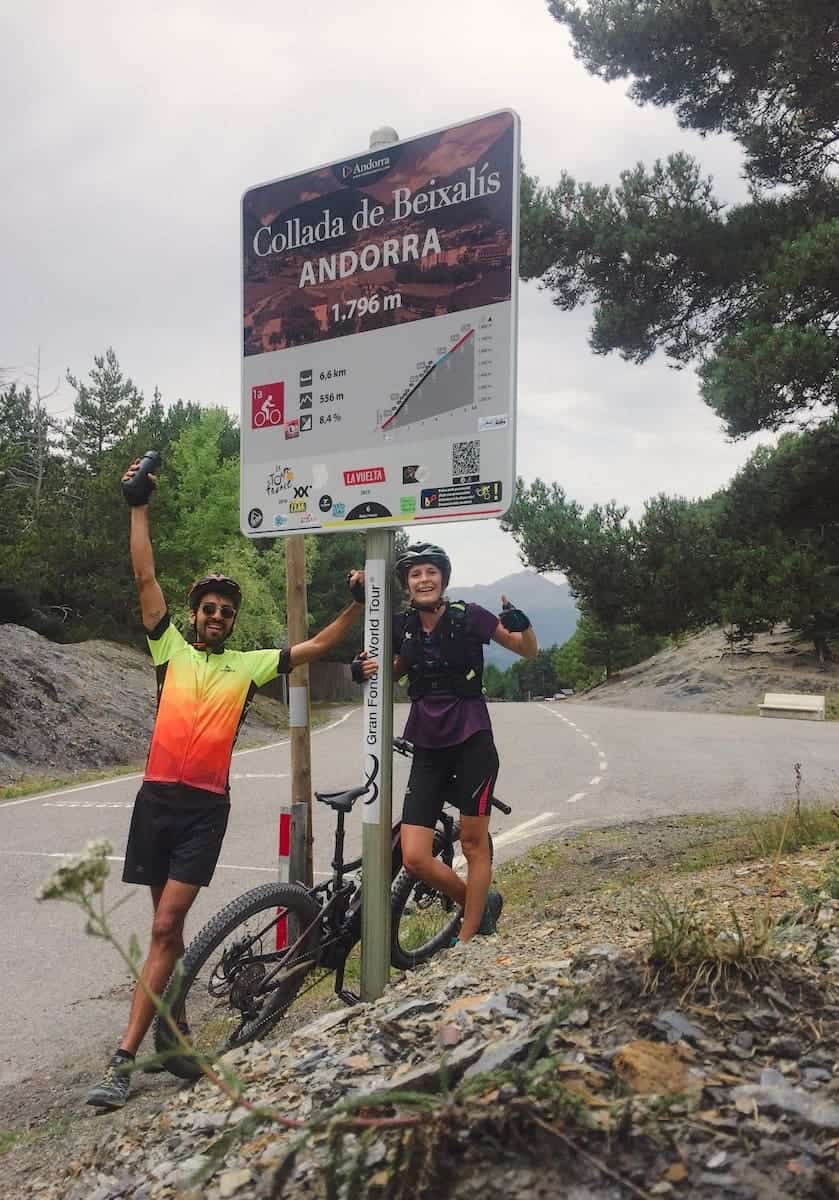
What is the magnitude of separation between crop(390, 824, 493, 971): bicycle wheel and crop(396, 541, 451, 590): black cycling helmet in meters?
1.53

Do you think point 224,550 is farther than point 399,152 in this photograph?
Yes

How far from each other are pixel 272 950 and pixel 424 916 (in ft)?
3.95

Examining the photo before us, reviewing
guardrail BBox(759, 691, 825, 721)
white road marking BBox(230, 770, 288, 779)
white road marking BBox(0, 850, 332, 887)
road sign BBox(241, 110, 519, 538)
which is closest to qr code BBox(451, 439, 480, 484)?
road sign BBox(241, 110, 519, 538)

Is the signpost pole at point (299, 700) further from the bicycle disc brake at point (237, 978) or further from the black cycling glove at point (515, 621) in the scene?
the black cycling glove at point (515, 621)

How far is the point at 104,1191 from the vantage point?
2.78 metres

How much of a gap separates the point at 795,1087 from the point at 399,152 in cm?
378

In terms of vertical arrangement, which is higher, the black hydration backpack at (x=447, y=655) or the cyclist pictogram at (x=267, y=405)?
the cyclist pictogram at (x=267, y=405)

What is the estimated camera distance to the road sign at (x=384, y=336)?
4.09 metres

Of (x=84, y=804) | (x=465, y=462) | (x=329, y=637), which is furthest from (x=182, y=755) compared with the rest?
(x=84, y=804)

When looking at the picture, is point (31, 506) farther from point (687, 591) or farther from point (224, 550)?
point (687, 591)

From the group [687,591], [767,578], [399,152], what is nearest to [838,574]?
[767,578]

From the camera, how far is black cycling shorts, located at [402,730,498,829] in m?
4.88

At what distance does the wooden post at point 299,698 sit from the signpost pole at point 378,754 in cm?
→ 155

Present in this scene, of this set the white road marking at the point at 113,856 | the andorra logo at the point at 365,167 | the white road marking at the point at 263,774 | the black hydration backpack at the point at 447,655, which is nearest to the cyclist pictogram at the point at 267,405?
the andorra logo at the point at 365,167
